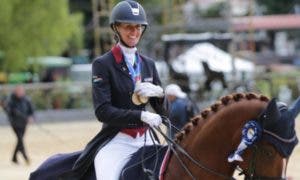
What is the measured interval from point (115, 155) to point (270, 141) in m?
1.41

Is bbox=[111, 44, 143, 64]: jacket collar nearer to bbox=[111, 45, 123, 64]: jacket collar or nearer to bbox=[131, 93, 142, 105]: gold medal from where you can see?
bbox=[111, 45, 123, 64]: jacket collar

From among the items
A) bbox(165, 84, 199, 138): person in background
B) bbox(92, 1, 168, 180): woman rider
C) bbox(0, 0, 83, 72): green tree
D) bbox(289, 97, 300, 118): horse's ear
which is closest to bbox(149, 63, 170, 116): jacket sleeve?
bbox(92, 1, 168, 180): woman rider

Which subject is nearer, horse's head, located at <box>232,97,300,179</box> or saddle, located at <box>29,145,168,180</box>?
horse's head, located at <box>232,97,300,179</box>

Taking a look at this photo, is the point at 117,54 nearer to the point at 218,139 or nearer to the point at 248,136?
the point at 218,139

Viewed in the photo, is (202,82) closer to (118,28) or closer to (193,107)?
(193,107)

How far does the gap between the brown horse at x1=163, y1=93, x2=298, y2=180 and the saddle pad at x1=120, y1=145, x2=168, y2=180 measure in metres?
0.11

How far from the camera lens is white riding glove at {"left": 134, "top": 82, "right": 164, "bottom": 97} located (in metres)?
6.78

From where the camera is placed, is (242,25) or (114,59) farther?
(242,25)

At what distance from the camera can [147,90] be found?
267 inches

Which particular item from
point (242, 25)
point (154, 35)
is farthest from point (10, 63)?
point (242, 25)

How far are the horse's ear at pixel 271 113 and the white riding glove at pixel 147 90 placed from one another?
3.10 feet

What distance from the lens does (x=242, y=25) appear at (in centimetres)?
5400

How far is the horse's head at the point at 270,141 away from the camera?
6.21 m

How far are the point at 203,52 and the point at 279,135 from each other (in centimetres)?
3338
